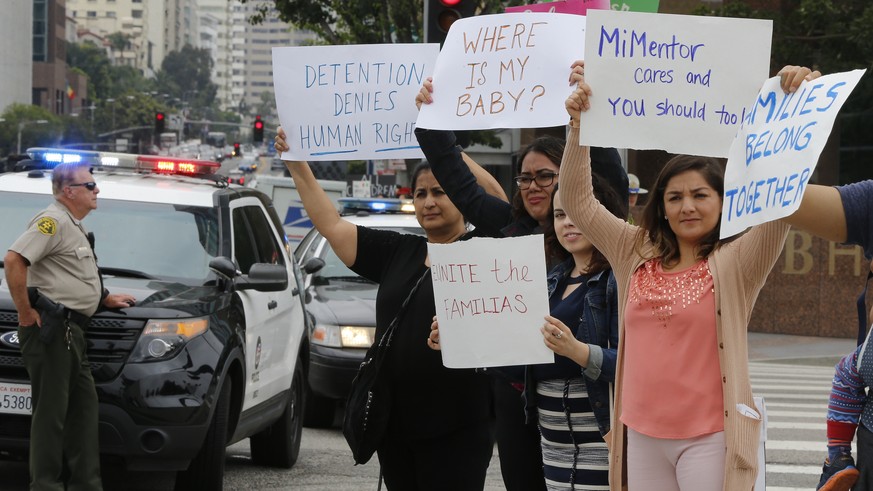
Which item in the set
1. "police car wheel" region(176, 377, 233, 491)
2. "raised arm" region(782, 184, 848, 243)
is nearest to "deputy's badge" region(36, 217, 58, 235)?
"police car wheel" region(176, 377, 233, 491)

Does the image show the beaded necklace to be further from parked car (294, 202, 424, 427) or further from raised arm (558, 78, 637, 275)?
parked car (294, 202, 424, 427)

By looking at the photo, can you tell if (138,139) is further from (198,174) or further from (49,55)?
(198,174)

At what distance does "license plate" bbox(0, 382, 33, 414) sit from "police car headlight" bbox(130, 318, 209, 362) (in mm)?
596

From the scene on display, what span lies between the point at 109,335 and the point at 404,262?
2.71 meters

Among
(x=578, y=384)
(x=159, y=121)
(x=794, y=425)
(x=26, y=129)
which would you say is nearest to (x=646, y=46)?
(x=578, y=384)

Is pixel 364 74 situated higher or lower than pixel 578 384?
higher

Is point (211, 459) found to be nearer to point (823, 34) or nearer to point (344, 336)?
point (344, 336)

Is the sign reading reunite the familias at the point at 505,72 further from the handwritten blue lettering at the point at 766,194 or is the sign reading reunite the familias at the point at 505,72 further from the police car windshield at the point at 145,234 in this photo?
the police car windshield at the point at 145,234

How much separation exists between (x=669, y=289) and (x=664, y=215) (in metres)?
0.30

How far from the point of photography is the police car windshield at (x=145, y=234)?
8117mm

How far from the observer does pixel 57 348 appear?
712cm

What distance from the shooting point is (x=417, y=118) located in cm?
548

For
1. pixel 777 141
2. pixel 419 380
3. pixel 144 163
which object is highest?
pixel 777 141

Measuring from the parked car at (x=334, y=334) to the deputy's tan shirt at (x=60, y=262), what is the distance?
10.3 ft
